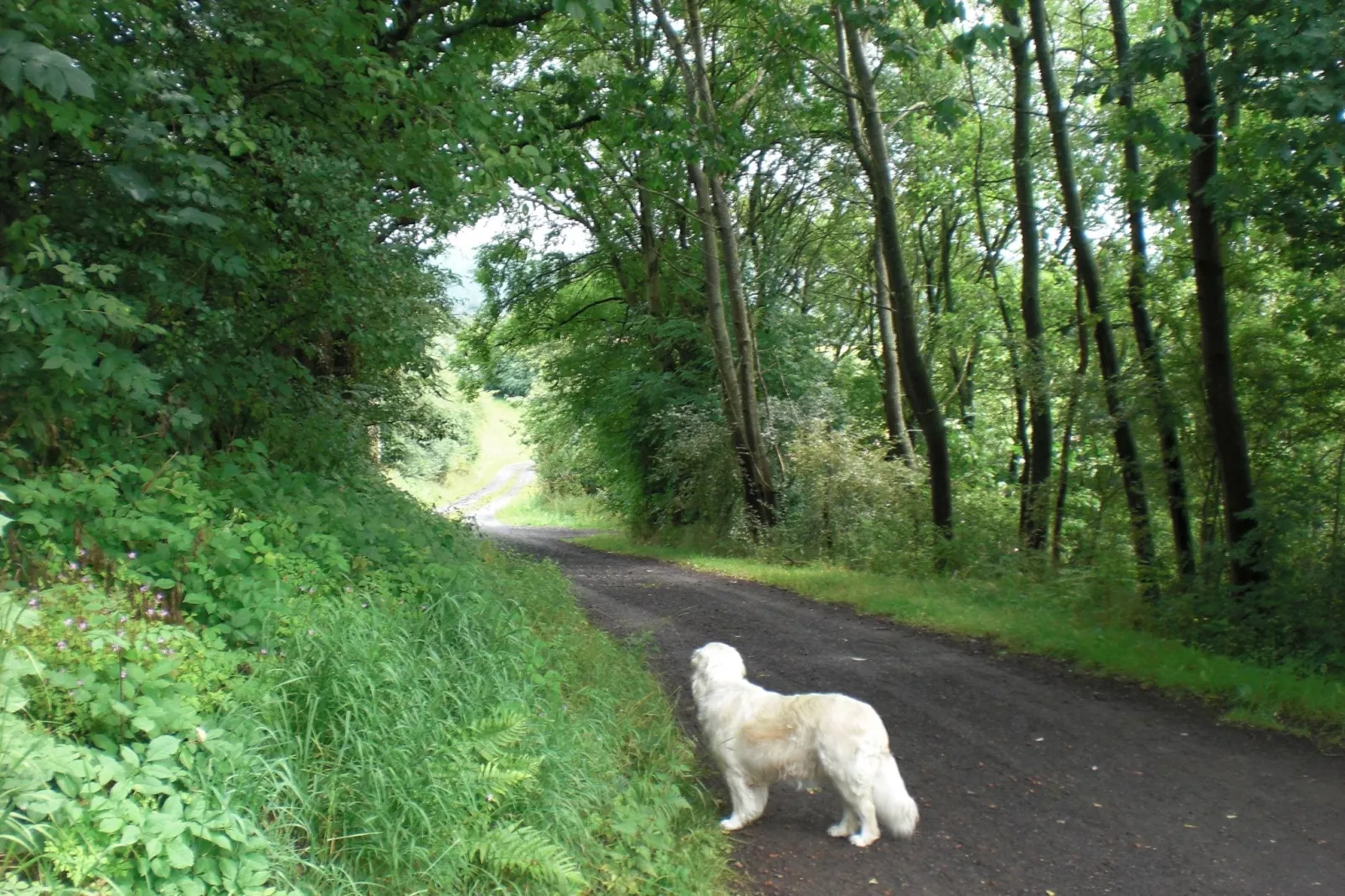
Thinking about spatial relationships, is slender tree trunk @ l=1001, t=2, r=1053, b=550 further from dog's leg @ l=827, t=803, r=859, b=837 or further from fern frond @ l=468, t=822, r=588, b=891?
fern frond @ l=468, t=822, r=588, b=891

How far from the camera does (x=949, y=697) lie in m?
8.80

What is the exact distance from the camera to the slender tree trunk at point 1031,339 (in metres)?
15.7

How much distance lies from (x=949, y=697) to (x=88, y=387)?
6803mm

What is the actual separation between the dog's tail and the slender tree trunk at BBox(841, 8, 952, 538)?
1283 cm

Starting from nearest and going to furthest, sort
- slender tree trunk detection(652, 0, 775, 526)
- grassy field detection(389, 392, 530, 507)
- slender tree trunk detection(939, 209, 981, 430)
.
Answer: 1. slender tree trunk detection(652, 0, 775, 526)
2. slender tree trunk detection(939, 209, 981, 430)
3. grassy field detection(389, 392, 530, 507)

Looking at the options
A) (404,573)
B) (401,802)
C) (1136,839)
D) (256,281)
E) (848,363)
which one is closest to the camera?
(401,802)

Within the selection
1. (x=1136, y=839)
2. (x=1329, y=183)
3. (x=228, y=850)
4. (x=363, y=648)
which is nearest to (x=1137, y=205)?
(x=1329, y=183)

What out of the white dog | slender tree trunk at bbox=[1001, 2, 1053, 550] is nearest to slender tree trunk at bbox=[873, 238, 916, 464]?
slender tree trunk at bbox=[1001, 2, 1053, 550]

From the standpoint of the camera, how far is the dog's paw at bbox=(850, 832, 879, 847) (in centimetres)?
560

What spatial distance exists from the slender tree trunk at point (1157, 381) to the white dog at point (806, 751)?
755 cm

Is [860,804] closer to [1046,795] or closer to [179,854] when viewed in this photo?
[1046,795]

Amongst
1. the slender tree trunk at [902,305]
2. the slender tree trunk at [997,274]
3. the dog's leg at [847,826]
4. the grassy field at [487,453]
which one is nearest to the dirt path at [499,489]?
the grassy field at [487,453]

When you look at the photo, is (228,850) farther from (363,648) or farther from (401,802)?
(363,648)

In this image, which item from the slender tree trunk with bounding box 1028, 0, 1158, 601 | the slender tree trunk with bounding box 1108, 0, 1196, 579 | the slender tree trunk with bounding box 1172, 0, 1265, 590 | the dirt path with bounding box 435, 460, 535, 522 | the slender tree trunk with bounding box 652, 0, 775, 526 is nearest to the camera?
the slender tree trunk with bounding box 1172, 0, 1265, 590
